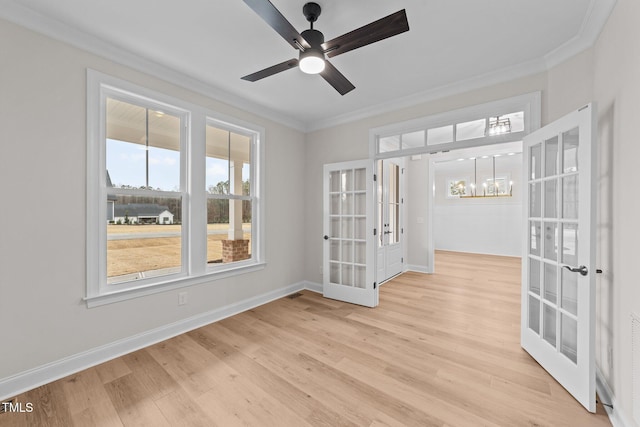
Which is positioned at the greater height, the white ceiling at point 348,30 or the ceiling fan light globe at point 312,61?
the white ceiling at point 348,30

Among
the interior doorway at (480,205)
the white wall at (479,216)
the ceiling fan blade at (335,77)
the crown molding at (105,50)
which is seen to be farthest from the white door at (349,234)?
the white wall at (479,216)

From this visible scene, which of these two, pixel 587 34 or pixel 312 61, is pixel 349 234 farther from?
pixel 587 34

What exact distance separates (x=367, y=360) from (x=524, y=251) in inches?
71.2

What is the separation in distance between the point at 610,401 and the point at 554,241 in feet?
3.55

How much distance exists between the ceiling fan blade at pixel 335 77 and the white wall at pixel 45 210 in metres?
1.87

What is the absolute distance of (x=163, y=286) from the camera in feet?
8.79

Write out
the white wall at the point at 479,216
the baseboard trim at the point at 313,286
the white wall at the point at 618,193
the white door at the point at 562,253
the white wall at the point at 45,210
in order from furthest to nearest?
the white wall at the point at 479,216 < the baseboard trim at the point at 313,286 < the white wall at the point at 45,210 < the white door at the point at 562,253 < the white wall at the point at 618,193

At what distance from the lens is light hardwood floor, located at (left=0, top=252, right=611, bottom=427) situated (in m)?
1.65

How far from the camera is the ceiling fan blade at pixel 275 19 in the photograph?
1371mm

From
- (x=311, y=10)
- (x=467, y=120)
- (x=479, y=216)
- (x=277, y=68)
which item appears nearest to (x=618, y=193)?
(x=467, y=120)

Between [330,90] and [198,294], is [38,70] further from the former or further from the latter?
[330,90]

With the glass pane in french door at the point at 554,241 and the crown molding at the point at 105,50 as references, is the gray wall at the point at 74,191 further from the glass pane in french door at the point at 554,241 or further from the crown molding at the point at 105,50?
the glass pane in french door at the point at 554,241

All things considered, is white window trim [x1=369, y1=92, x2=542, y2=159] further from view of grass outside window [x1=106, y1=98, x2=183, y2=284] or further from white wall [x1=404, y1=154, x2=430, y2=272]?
view of grass outside window [x1=106, y1=98, x2=183, y2=284]

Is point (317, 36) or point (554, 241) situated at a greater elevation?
point (317, 36)
